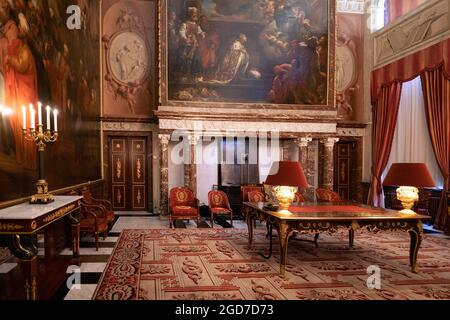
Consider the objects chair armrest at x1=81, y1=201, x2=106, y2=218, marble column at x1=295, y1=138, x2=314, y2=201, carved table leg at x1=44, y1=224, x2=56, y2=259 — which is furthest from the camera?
marble column at x1=295, y1=138, x2=314, y2=201

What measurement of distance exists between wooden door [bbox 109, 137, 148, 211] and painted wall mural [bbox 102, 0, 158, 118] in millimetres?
984

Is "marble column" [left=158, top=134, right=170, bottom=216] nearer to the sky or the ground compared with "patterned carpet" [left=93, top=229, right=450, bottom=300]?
nearer to the sky

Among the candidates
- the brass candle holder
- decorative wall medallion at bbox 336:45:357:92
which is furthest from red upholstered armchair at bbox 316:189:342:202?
the brass candle holder

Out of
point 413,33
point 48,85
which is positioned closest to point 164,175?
point 48,85

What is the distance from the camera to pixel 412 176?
476 centimetres

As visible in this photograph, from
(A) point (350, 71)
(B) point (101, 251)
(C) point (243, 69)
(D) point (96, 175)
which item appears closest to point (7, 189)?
(B) point (101, 251)

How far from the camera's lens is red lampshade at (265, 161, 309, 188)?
15.5 ft

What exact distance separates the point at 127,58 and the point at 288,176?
8.45m

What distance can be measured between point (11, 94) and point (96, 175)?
5.87 metres

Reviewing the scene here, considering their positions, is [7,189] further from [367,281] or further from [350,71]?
[350,71]

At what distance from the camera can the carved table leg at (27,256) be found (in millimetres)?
3254

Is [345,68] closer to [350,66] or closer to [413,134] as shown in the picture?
[350,66]

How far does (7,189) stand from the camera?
3.93 metres

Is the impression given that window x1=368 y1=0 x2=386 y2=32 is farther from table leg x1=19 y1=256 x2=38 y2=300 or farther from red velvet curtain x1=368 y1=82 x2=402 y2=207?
table leg x1=19 y1=256 x2=38 y2=300
